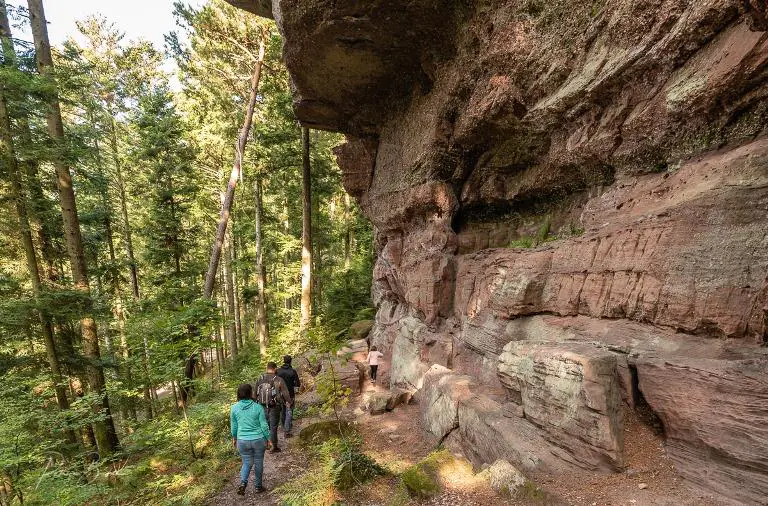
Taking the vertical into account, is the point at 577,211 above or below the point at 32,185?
below

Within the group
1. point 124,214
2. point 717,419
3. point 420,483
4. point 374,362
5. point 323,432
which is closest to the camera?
point 717,419

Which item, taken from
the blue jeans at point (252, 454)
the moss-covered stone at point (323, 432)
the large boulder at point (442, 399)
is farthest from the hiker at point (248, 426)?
the large boulder at point (442, 399)

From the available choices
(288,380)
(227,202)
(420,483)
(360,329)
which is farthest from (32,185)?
(420,483)

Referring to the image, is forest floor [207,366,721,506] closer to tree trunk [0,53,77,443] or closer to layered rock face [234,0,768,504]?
layered rock face [234,0,768,504]

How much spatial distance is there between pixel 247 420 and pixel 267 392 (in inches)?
66.6

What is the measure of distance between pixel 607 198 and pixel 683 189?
4.71ft

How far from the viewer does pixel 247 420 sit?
562cm

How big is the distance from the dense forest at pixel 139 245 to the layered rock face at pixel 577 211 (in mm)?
4232

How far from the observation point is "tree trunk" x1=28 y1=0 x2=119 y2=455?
9703 mm

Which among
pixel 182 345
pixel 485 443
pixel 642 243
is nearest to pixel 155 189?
pixel 182 345

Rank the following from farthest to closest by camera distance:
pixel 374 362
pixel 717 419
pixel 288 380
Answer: pixel 374 362
pixel 288 380
pixel 717 419

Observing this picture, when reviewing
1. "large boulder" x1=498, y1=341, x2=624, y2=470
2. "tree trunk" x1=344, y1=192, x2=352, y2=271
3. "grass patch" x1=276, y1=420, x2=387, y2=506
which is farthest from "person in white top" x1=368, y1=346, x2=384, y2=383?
"tree trunk" x1=344, y1=192, x2=352, y2=271

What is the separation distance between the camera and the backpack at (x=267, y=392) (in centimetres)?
728

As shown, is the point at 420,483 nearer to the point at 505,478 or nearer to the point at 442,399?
the point at 505,478
